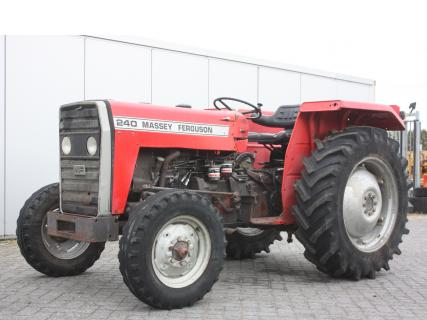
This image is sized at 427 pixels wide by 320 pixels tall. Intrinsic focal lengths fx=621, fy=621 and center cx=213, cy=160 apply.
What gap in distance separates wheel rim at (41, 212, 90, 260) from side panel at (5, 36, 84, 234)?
11.1ft

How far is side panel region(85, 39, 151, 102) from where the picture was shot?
9820 mm

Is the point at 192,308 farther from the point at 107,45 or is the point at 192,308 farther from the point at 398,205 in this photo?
the point at 107,45

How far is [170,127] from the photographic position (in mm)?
5414

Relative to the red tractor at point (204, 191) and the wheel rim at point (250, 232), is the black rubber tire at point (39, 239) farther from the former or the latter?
the wheel rim at point (250, 232)

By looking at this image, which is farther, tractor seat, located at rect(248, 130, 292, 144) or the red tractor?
tractor seat, located at rect(248, 130, 292, 144)

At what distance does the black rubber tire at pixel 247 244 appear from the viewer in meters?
7.10

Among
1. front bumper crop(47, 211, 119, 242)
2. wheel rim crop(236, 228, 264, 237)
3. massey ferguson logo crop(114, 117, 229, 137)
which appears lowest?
wheel rim crop(236, 228, 264, 237)

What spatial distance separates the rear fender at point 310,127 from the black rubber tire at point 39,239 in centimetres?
213

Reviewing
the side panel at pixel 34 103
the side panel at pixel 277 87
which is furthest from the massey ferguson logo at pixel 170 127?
the side panel at pixel 277 87

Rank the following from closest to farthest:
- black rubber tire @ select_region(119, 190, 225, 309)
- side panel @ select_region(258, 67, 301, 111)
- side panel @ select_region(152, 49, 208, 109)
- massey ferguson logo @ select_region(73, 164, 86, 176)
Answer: black rubber tire @ select_region(119, 190, 225, 309) < massey ferguson logo @ select_region(73, 164, 86, 176) < side panel @ select_region(152, 49, 208, 109) < side panel @ select_region(258, 67, 301, 111)

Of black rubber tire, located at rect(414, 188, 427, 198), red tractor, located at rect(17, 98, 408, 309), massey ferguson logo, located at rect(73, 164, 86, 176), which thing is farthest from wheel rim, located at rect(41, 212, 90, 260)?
black rubber tire, located at rect(414, 188, 427, 198)

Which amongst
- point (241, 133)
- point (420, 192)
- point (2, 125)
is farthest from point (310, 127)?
point (420, 192)

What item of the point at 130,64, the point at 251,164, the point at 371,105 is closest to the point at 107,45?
the point at 130,64

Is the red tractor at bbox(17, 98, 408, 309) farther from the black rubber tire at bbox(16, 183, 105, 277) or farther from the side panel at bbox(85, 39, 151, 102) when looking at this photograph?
the side panel at bbox(85, 39, 151, 102)
